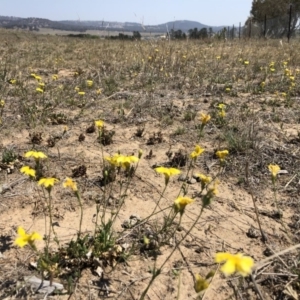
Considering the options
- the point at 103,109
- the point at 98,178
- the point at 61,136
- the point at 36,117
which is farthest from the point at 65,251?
the point at 103,109

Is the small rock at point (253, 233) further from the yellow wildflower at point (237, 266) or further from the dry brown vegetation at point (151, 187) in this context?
the yellow wildflower at point (237, 266)

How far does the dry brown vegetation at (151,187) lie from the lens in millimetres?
2225

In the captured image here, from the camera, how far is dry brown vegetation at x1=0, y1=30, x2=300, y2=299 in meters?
2.22

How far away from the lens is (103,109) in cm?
534

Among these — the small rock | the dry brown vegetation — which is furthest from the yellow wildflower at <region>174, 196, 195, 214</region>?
the small rock

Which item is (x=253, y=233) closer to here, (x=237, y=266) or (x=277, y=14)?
(x=237, y=266)

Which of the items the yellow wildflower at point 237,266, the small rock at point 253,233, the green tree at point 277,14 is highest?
the green tree at point 277,14

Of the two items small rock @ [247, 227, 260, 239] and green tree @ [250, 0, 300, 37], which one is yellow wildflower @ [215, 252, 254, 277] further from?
green tree @ [250, 0, 300, 37]

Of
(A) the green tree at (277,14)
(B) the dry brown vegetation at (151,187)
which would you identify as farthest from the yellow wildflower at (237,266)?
(A) the green tree at (277,14)

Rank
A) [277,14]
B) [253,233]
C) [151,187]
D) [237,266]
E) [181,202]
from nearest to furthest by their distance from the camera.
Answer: [237,266], [181,202], [253,233], [151,187], [277,14]

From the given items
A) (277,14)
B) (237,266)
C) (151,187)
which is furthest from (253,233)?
(277,14)

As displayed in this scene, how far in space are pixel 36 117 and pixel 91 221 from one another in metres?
2.53

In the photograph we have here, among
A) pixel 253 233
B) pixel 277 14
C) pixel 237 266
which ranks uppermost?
pixel 277 14

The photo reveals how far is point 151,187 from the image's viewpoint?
329 cm
